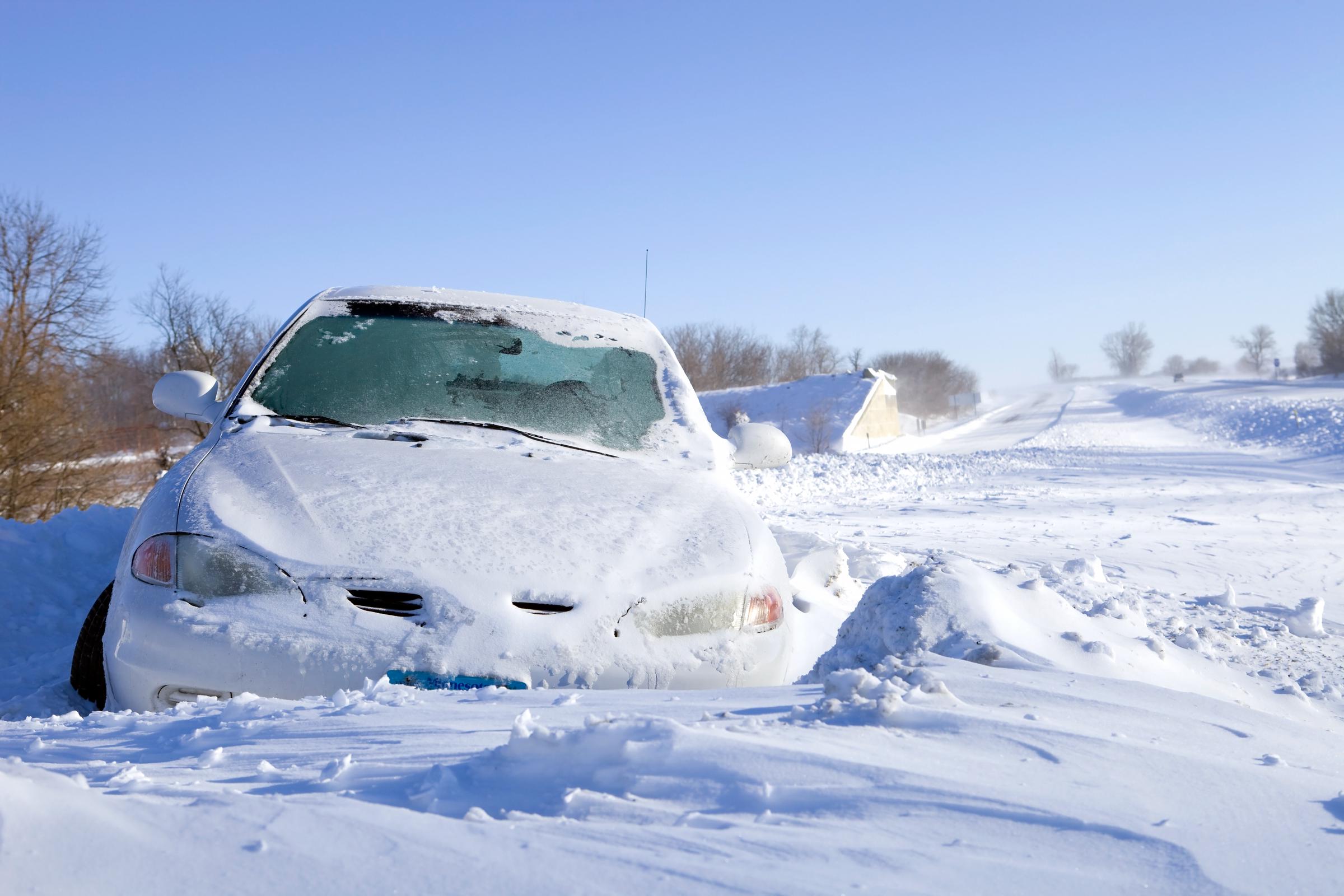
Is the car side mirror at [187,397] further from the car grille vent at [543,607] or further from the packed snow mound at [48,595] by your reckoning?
the car grille vent at [543,607]

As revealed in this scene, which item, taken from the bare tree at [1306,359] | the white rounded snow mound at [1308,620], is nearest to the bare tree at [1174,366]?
A: the bare tree at [1306,359]

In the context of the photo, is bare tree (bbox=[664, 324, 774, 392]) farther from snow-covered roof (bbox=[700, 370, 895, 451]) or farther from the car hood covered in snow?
the car hood covered in snow

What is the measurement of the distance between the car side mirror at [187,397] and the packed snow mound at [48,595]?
108cm

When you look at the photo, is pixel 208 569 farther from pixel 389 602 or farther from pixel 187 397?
pixel 187 397

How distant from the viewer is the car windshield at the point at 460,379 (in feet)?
11.3

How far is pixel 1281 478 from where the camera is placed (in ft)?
48.0

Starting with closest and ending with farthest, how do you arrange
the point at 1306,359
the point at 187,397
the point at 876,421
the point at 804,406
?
the point at 187,397
the point at 876,421
the point at 804,406
the point at 1306,359

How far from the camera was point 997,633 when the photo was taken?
2805 mm

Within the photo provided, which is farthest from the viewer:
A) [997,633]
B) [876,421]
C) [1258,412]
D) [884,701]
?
[876,421]

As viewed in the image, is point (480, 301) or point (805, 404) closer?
point (480, 301)

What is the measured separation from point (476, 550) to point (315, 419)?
121 cm

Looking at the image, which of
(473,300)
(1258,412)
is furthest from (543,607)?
(1258,412)

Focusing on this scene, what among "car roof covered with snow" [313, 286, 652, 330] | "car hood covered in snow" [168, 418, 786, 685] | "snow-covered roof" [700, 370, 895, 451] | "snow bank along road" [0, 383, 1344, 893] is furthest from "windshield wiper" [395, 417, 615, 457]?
"snow-covered roof" [700, 370, 895, 451]

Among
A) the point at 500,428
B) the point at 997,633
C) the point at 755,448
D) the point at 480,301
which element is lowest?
the point at 997,633
